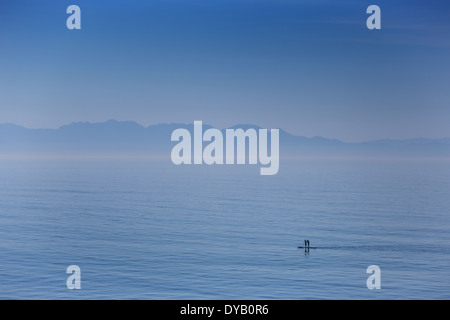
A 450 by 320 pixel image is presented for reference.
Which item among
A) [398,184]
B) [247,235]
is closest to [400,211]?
[247,235]

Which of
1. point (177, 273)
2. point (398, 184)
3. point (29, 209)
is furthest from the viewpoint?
point (398, 184)

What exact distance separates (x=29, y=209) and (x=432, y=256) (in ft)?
192

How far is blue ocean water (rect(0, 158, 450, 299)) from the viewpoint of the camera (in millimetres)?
42312

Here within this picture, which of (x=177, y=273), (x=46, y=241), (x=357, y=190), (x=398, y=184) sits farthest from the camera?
(x=398, y=184)

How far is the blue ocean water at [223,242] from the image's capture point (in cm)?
4231

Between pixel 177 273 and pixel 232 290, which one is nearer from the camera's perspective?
pixel 232 290

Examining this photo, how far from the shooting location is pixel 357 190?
123250 millimetres

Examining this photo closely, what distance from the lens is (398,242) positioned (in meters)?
65.6

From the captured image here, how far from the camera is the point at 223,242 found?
6419cm

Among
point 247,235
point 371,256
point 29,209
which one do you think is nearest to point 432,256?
point 371,256

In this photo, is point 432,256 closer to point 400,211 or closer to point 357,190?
point 400,211

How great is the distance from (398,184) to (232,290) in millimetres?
108204

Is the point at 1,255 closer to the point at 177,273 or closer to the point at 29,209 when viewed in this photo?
the point at 177,273
